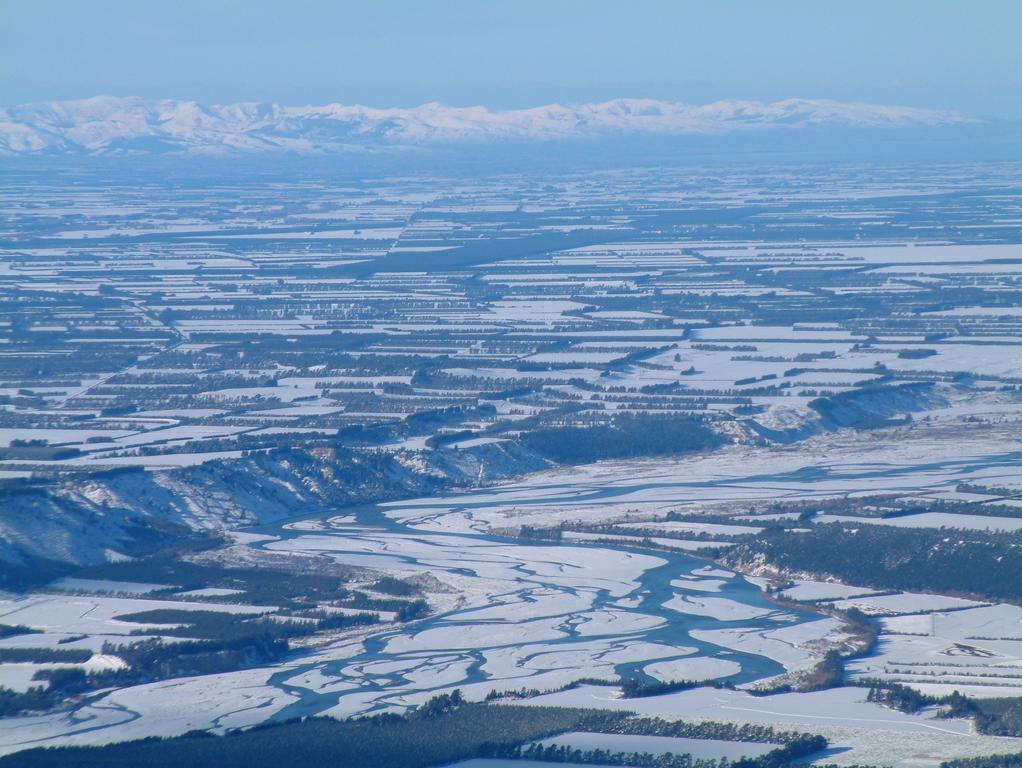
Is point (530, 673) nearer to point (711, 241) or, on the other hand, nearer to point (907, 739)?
point (907, 739)

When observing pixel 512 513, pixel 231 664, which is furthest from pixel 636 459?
pixel 231 664

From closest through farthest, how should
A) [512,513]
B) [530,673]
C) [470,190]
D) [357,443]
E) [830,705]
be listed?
1. [830,705]
2. [530,673]
3. [512,513]
4. [357,443]
5. [470,190]

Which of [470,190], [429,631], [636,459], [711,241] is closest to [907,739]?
[429,631]

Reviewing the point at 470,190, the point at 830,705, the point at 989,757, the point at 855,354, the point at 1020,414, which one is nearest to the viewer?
the point at 989,757

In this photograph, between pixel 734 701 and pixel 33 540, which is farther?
pixel 33 540

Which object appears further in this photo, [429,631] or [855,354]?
[855,354]

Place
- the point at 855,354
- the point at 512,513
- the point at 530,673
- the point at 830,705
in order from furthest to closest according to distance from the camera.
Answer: the point at 855,354 < the point at 512,513 < the point at 530,673 < the point at 830,705

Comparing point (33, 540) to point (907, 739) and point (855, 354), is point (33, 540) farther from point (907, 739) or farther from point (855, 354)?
point (855, 354)

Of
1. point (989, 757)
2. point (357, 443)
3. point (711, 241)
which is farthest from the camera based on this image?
point (711, 241)
